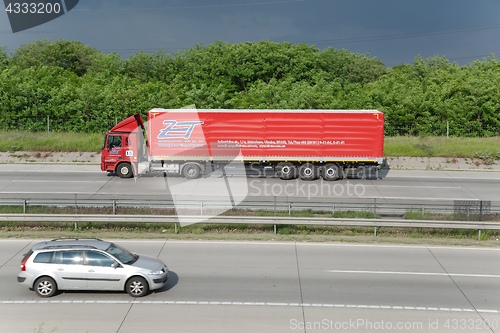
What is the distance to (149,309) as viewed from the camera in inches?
558

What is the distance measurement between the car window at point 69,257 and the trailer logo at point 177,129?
18.0 m

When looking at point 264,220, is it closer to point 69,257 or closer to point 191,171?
point 69,257

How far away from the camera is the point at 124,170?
32406mm

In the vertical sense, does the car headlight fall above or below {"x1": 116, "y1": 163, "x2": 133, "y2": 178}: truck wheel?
below

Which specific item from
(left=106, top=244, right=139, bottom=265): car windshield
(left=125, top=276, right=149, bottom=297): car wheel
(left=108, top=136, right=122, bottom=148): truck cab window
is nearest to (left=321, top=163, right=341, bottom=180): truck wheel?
(left=108, top=136, right=122, bottom=148): truck cab window

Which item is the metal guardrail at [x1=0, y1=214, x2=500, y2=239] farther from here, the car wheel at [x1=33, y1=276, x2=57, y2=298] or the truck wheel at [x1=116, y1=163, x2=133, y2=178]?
the truck wheel at [x1=116, y1=163, x2=133, y2=178]

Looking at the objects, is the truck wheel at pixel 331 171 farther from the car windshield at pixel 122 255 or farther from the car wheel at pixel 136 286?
the car wheel at pixel 136 286

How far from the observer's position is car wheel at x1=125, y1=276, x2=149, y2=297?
14766 millimetres

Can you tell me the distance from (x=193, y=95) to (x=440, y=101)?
66.4 feet

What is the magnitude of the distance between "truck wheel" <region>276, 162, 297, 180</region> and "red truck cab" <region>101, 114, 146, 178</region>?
7895mm

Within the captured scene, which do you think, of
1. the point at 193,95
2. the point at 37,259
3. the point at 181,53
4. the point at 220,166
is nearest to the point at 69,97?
the point at 193,95

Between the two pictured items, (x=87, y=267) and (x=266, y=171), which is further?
(x=266, y=171)

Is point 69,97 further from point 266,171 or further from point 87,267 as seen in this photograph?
point 87,267

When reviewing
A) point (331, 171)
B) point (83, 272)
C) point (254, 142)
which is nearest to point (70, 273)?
point (83, 272)
